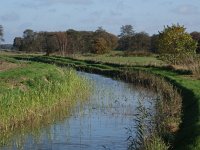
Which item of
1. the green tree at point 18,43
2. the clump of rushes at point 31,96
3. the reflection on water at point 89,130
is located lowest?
the reflection on water at point 89,130

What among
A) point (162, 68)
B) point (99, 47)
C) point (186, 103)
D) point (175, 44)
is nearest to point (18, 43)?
point (99, 47)

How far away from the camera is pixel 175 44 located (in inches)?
1988

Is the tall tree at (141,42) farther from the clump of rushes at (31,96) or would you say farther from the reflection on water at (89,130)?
the reflection on water at (89,130)

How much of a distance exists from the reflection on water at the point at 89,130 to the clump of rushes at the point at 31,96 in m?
0.84

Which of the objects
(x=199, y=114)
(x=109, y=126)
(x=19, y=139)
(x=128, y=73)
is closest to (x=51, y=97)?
(x=109, y=126)

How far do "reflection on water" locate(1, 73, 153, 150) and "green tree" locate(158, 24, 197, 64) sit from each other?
20.1 m

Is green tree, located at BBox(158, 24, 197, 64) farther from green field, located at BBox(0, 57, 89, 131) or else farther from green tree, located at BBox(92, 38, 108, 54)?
green tree, located at BBox(92, 38, 108, 54)

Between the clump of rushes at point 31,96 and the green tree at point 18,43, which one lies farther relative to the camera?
the green tree at point 18,43

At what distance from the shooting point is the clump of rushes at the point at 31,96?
19531 millimetres

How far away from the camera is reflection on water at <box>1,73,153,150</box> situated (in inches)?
683

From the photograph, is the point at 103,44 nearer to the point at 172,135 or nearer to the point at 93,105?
the point at 93,105

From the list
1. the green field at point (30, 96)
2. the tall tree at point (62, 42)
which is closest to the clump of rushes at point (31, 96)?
the green field at point (30, 96)

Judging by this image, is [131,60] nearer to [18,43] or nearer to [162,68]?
[162,68]

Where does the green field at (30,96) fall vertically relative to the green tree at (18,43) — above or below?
below
